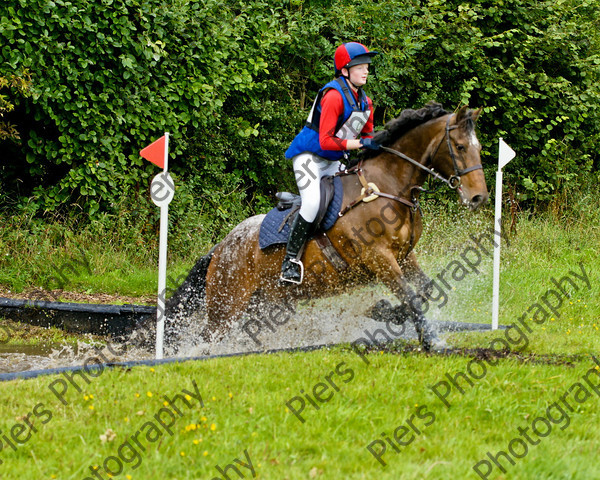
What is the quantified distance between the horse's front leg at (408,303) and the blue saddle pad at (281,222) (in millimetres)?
699

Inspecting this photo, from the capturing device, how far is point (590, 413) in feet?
14.8

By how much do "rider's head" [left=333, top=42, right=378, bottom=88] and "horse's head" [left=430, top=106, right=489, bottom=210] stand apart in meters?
0.86

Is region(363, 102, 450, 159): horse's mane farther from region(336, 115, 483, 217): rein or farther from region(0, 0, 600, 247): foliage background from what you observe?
region(0, 0, 600, 247): foliage background

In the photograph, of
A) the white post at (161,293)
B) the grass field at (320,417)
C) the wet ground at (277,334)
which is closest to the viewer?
the grass field at (320,417)

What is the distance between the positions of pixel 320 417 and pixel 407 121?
309 cm

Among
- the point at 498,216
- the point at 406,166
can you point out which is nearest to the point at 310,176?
the point at 406,166

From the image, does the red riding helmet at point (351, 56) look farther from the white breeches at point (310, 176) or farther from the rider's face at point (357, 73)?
the white breeches at point (310, 176)

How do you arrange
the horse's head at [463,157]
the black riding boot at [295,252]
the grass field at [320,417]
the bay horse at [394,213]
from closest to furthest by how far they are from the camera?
the grass field at [320,417]
the horse's head at [463,157]
the bay horse at [394,213]
the black riding boot at [295,252]

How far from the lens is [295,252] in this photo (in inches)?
259

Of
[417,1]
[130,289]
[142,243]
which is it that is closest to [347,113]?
[130,289]

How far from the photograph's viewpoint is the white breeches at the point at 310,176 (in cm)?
638

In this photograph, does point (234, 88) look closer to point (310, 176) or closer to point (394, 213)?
point (310, 176)

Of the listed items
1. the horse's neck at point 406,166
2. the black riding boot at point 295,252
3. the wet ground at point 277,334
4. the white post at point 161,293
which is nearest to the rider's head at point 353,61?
the horse's neck at point 406,166

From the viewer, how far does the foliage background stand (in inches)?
399
